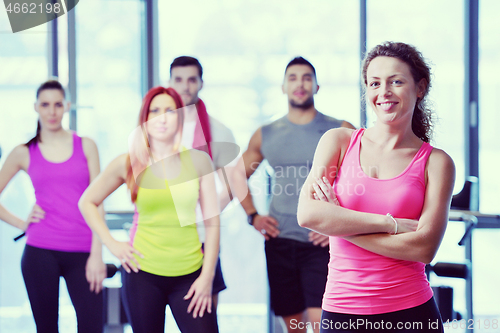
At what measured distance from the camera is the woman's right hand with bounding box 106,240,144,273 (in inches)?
68.2

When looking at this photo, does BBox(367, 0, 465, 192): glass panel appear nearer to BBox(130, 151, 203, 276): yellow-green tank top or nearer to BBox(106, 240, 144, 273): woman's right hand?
BBox(130, 151, 203, 276): yellow-green tank top

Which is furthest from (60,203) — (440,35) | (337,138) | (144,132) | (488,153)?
(488,153)

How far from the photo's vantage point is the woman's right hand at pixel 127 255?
1.73m

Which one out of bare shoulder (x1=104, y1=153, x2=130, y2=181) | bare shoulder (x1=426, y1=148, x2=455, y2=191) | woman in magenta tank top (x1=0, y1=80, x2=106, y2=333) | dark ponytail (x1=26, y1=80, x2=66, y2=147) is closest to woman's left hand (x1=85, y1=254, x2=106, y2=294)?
woman in magenta tank top (x1=0, y1=80, x2=106, y2=333)

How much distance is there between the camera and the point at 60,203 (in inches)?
84.0

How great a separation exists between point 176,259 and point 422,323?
91cm

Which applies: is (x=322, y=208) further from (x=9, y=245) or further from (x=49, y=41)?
(x=9, y=245)

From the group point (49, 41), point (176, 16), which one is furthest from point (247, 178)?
point (49, 41)

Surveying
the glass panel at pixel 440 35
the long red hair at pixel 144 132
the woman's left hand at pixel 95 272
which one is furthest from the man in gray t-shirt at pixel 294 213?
the glass panel at pixel 440 35

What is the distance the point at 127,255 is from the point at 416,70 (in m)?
1.27

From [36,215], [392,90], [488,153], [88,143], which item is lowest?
[36,215]

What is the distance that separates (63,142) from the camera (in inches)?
86.7

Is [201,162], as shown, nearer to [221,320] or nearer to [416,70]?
[416,70]

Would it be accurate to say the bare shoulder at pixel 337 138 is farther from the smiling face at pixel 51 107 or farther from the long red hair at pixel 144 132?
the smiling face at pixel 51 107
